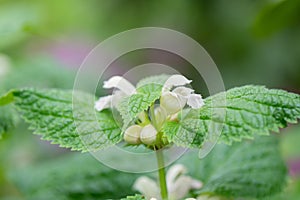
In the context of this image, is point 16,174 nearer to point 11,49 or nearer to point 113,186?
point 113,186

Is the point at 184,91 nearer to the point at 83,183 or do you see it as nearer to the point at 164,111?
the point at 164,111

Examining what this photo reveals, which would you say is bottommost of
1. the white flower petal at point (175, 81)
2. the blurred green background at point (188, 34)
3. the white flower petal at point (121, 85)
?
the white flower petal at point (175, 81)

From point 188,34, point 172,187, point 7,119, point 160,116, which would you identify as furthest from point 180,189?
point 188,34

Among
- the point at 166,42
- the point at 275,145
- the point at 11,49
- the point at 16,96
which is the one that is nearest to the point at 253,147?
the point at 275,145

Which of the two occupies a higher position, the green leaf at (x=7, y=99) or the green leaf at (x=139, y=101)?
the green leaf at (x=7, y=99)

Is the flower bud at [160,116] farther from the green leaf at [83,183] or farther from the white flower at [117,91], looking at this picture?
the green leaf at [83,183]

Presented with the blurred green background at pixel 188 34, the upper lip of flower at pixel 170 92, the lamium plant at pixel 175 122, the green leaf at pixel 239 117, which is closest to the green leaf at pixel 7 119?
the lamium plant at pixel 175 122
